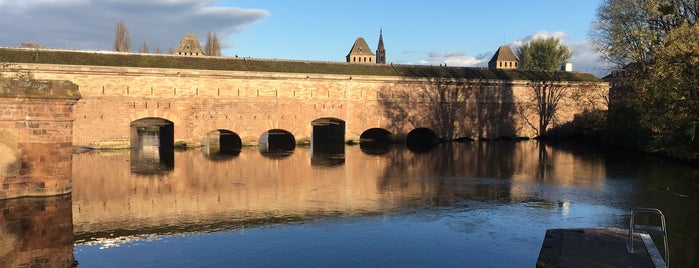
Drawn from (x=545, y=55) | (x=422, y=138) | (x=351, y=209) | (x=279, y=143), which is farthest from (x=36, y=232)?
(x=545, y=55)

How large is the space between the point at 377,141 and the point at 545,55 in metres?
39.2

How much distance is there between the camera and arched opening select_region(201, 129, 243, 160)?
26.9 meters

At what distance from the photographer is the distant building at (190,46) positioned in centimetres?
5950

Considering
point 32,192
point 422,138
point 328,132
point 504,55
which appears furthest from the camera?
point 504,55

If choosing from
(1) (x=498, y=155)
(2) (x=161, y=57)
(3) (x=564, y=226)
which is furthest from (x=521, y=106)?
(3) (x=564, y=226)

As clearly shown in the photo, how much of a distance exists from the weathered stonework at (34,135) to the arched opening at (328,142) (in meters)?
11.8

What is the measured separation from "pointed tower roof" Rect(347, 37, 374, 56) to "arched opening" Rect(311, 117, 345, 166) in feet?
136

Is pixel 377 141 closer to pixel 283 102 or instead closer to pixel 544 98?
pixel 283 102

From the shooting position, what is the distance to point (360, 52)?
79.9m

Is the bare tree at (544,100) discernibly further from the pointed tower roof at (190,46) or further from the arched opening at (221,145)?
the pointed tower roof at (190,46)

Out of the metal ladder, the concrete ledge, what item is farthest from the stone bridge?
the metal ladder

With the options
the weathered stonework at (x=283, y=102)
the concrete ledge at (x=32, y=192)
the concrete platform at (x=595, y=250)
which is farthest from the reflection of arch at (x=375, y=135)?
the concrete platform at (x=595, y=250)

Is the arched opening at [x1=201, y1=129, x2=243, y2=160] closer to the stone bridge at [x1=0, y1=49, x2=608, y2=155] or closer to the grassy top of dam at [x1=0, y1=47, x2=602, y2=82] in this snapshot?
the stone bridge at [x1=0, y1=49, x2=608, y2=155]

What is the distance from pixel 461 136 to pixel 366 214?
89.1 ft
